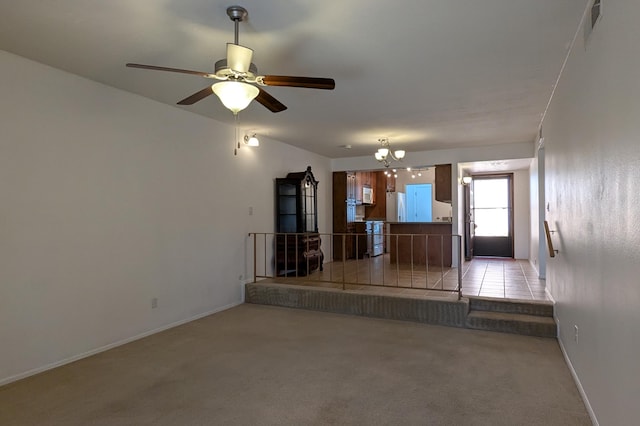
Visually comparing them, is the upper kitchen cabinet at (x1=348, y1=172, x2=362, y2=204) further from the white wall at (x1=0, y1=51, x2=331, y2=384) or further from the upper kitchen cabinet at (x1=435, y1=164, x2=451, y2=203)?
the white wall at (x1=0, y1=51, x2=331, y2=384)

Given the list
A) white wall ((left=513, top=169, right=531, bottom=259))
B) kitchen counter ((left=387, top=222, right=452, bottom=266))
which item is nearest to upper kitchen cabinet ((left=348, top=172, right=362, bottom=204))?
kitchen counter ((left=387, top=222, right=452, bottom=266))

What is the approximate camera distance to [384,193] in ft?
34.4

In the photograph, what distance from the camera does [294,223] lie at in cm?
646

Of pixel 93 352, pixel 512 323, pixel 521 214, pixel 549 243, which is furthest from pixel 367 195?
pixel 93 352

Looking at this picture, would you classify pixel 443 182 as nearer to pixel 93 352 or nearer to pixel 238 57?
pixel 238 57

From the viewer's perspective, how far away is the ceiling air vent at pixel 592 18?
2021mm

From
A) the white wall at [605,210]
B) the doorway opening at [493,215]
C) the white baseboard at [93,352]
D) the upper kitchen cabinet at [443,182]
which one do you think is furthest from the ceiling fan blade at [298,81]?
the doorway opening at [493,215]

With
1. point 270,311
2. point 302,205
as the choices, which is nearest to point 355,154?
point 302,205

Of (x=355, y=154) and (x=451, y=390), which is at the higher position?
(x=355, y=154)

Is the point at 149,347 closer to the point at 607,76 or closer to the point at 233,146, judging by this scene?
the point at 233,146

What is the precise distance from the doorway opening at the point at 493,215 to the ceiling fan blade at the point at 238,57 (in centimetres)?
826

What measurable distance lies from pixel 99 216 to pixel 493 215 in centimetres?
852

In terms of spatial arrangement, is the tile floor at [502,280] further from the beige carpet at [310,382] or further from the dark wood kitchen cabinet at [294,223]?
the dark wood kitchen cabinet at [294,223]

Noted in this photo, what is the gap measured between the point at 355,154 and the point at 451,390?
18.2 ft
